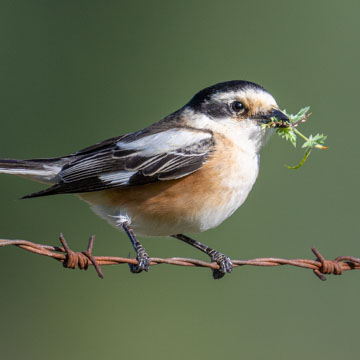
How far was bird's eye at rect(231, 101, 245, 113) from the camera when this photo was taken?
5309 millimetres

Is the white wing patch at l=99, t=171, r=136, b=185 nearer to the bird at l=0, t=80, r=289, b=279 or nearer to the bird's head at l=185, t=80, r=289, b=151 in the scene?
the bird at l=0, t=80, r=289, b=279

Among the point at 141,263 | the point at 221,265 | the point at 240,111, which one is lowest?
the point at 221,265

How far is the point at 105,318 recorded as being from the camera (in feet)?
26.9

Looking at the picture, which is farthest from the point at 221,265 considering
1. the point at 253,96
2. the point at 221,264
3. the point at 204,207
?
the point at 253,96

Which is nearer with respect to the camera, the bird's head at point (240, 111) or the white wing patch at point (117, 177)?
the white wing patch at point (117, 177)

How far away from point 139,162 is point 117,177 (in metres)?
0.20

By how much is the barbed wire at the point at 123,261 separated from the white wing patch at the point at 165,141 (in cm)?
123

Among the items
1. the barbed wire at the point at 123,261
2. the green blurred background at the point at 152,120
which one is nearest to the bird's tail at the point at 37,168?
the barbed wire at the point at 123,261

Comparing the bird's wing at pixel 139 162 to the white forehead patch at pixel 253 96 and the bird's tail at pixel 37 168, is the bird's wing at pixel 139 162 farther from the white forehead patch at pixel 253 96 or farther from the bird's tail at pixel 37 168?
the white forehead patch at pixel 253 96

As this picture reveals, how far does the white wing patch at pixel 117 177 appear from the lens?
5008mm

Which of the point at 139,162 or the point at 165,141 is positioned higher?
the point at 165,141

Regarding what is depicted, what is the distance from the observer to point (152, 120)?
935 cm

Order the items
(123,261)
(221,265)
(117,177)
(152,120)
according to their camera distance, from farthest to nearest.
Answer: (152,120), (221,265), (117,177), (123,261)

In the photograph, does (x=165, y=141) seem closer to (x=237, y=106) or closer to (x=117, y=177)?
(x=117, y=177)
